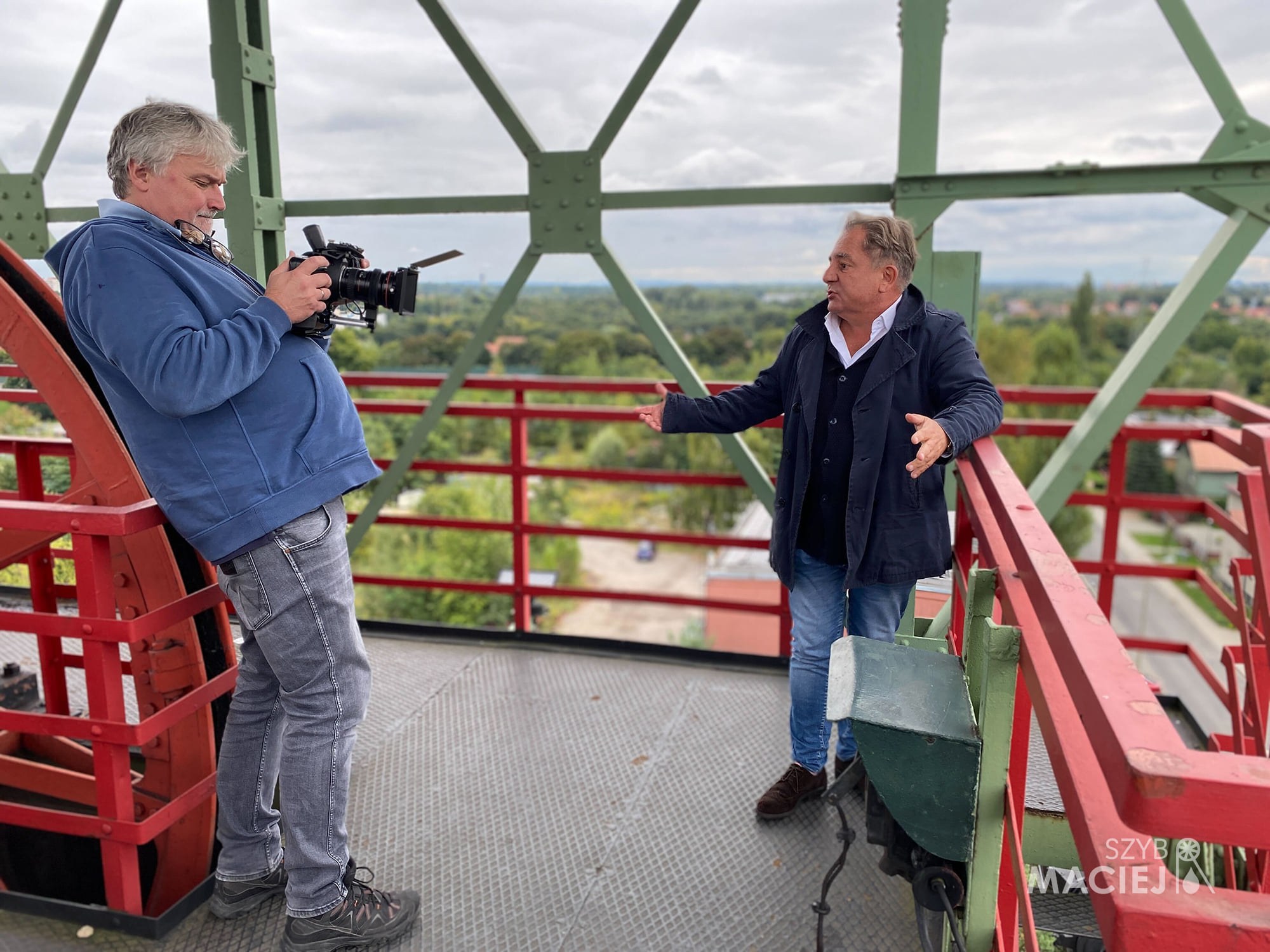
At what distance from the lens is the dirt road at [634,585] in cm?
7169

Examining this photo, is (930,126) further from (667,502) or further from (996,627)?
(667,502)

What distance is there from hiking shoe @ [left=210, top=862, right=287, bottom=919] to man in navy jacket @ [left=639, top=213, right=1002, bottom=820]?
144 cm

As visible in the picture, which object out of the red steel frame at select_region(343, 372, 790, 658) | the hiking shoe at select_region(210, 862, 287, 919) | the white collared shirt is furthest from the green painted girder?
the red steel frame at select_region(343, 372, 790, 658)

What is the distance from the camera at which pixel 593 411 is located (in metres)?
4.10

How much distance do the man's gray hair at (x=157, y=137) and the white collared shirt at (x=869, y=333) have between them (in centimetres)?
161

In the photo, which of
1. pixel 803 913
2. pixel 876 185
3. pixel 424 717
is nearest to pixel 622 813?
pixel 803 913

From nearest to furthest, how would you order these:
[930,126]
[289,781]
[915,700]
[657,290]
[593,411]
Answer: [915,700], [289,781], [930,126], [593,411], [657,290]

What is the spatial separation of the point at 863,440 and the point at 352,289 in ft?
4.44

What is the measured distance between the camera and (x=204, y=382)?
173cm

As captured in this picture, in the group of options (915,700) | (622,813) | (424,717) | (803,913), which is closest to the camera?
(915,700)

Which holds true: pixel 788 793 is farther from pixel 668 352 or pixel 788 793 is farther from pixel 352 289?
pixel 352 289

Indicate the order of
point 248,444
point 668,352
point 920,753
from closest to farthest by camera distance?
point 920,753
point 248,444
point 668,352

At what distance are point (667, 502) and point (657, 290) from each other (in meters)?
25.9

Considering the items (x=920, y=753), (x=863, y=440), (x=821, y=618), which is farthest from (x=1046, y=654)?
(x=821, y=618)
